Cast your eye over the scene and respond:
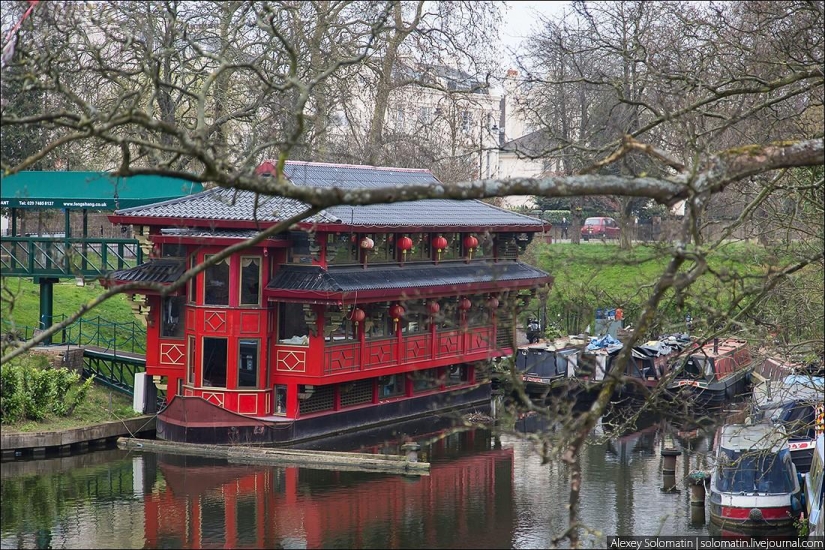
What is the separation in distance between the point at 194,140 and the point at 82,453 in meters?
17.2

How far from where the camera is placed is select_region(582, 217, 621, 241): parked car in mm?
54750

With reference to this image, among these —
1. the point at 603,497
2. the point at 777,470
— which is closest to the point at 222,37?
the point at 603,497

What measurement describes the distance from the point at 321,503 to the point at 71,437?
700cm

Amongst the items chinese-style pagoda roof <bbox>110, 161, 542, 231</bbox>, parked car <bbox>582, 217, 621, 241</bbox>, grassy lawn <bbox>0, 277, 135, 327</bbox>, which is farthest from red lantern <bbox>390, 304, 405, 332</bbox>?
parked car <bbox>582, 217, 621, 241</bbox>

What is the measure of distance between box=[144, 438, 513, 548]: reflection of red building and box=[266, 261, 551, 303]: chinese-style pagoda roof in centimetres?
398

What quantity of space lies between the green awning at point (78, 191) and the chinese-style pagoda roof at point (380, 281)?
4181mm

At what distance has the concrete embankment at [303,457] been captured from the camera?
22891 millimetres

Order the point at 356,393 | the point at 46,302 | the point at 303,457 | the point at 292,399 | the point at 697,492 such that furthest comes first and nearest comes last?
the point at 46,302, the point at 356,393, the point at 292,399, the point at 303,457, the point at 697,492

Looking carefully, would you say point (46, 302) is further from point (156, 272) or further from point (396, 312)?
point (396, 312)

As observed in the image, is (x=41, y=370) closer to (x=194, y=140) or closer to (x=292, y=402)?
(x=292, y=402)

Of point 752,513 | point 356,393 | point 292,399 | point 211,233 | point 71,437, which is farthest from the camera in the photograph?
point 356,393

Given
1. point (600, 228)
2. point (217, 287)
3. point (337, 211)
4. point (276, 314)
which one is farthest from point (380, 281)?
point (600, 228)

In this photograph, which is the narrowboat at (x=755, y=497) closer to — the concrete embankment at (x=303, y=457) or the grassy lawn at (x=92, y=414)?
the concrete embankment at (x=303, y=457)

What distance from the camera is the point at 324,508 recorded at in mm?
20203
